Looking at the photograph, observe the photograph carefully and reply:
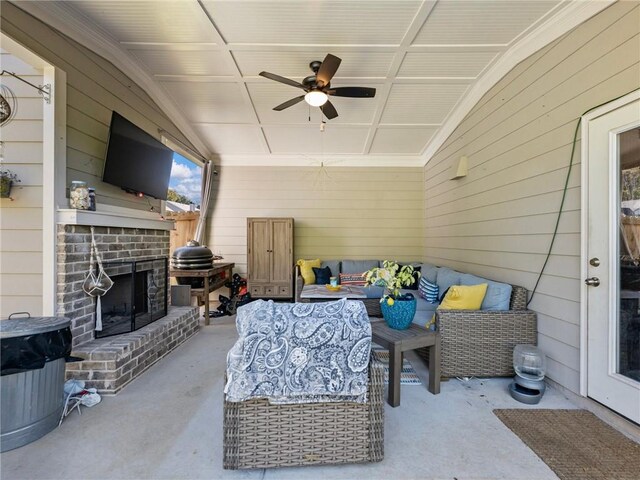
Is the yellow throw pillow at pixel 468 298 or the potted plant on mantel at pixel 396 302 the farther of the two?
the yellow throw pillow at pixel 468 298

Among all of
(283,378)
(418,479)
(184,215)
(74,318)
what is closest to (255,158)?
(184,215)

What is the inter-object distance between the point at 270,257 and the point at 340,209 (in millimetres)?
1690

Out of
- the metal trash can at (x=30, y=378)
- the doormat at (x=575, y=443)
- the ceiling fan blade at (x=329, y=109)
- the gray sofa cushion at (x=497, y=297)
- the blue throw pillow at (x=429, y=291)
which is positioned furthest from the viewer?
the blue throw pillow at (x=429, y=291)

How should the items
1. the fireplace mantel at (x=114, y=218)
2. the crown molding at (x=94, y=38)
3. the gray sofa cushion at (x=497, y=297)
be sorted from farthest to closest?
the gray sofa cushion at (x=497, y=297)
the fireplace mantel at (x=114, y=218)
the crown molding at (x=94, y=38)

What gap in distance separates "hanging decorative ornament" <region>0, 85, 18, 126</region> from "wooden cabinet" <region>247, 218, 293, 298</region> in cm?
312

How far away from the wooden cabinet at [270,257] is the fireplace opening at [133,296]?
1.69 metres

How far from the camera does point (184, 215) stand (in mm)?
5043

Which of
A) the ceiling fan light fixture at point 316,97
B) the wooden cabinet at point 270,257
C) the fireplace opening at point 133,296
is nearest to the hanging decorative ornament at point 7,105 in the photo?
the fireplace opening at point 133,296

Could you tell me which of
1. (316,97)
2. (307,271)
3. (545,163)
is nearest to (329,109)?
(316,97)

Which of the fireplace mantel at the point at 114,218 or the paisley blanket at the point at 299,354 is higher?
the fireplace mantel at the point at 114,218

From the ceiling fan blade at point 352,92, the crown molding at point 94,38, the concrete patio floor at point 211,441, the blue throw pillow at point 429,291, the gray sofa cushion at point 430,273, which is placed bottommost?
the concrete patio floor at point 211,441

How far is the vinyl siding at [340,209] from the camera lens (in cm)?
538

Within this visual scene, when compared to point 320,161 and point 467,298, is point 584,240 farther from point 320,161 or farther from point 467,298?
point 320,161

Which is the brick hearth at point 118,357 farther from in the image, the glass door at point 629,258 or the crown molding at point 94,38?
the glass door at point 629,258
